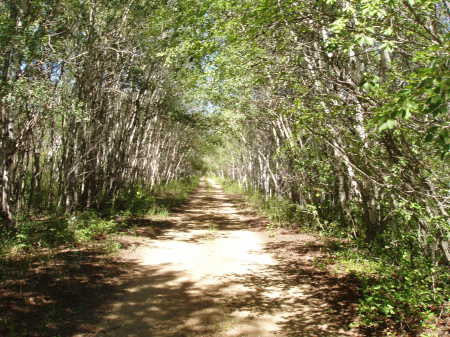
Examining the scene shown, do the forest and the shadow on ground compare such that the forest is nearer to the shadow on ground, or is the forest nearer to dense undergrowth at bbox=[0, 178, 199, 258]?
dense undergrowth at bbox=[0, 178, 199, 258]

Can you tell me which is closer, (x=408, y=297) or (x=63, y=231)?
(x=408, y=297)

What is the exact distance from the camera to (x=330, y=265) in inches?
301

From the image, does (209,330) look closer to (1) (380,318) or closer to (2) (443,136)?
(1) (380,318)

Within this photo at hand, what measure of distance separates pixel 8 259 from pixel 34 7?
5.84 m

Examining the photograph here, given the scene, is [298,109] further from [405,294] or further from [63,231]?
[63,231]

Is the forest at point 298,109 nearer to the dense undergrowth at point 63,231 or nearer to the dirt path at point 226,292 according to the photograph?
the dense undergrowth at point 63,231

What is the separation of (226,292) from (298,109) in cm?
365

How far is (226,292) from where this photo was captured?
635cm

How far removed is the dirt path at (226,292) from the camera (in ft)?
16.1

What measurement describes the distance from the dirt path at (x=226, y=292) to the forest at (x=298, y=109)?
772mm

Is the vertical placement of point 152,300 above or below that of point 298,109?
below

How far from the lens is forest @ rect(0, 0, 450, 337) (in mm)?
4426

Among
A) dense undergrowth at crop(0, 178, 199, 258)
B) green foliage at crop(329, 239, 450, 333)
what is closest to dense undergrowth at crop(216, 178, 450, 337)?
green foliage at crop(329, 239, 450, 333)

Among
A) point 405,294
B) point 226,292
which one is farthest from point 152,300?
point 405,294
